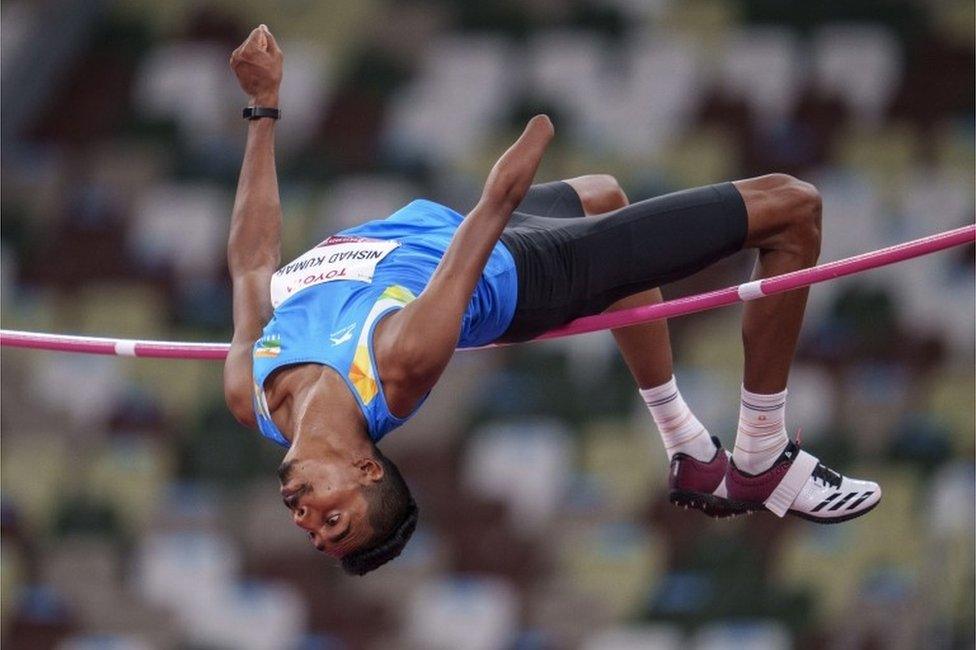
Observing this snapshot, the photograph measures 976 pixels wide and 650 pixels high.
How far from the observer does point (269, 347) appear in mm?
4320

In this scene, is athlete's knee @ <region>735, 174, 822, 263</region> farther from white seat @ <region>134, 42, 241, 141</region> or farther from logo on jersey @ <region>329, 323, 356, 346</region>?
white seat @ <region>134, 42, 241, 141</region>

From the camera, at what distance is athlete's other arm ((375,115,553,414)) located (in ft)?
13.2

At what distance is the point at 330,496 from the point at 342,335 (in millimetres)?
415

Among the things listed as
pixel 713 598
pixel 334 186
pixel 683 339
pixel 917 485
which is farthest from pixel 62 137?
pixel 917 485

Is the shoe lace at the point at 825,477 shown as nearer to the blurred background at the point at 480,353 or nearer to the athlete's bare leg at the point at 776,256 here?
the athlete's bare leg at the point at 776,256

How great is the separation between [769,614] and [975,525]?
3.68 feet

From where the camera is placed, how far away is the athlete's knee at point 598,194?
4.97 metres

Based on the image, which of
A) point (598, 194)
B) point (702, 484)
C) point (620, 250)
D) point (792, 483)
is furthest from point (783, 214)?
point (702, 484)

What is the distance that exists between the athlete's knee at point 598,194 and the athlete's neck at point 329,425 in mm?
1152

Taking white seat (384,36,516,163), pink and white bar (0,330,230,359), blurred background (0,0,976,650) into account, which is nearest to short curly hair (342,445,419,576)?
pink and white bar (0,330,230,359)

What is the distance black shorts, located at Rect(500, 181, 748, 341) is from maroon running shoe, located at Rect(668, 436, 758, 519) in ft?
2.56

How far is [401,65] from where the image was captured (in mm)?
9570

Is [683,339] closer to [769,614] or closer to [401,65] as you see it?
[769,614]

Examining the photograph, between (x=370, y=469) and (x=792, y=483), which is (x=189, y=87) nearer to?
(x=792, y=483)
